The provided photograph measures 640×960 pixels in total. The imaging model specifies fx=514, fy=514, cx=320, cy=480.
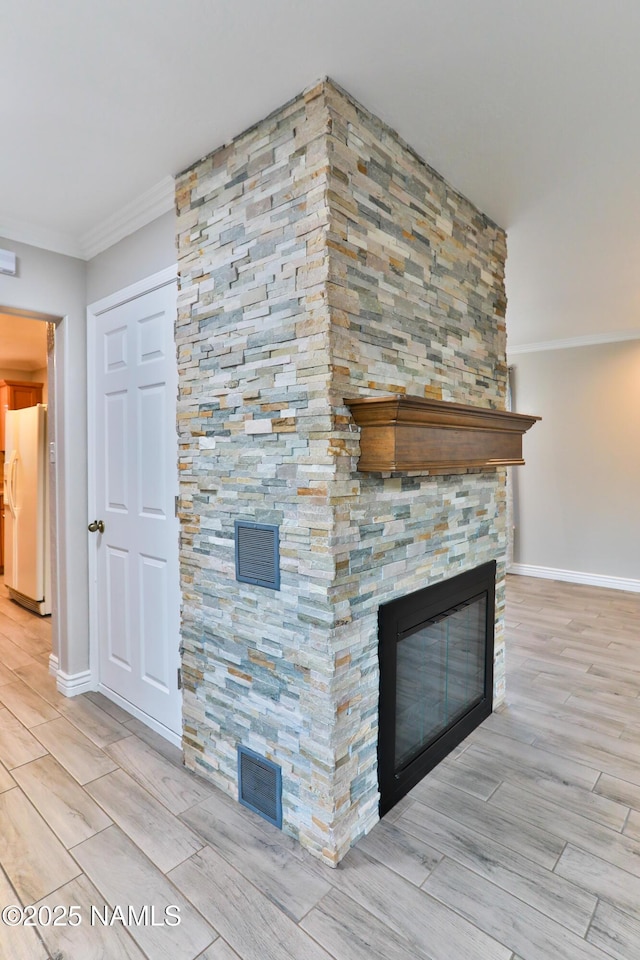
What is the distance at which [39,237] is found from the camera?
2631 millimetres

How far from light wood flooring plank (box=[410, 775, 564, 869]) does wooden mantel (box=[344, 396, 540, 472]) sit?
1261 mm

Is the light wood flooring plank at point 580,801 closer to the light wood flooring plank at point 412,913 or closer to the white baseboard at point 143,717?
the light wood flooring plank at point 412,913

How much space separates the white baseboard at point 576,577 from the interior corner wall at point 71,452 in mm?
4438

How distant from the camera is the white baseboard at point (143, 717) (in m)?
2.35

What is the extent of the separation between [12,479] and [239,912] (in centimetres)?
442

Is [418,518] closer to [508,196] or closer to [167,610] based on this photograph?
[167,610]

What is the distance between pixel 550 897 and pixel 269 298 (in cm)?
205

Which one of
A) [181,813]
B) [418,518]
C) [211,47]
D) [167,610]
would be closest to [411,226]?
[211,47]

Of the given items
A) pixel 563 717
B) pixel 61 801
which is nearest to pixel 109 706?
pixel 61 801

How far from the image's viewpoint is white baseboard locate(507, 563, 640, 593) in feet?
16.3

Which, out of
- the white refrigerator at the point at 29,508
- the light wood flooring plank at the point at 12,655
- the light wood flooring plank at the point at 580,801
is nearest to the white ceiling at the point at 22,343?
the white refrigerator at the point at 29,508

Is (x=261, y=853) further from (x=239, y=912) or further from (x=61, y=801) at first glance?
(x=61, y=801)

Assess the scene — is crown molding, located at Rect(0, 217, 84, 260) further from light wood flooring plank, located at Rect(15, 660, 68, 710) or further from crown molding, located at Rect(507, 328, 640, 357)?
crown molding, located at Rect(507, 328, 640, 357)

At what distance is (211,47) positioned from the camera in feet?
4.77
